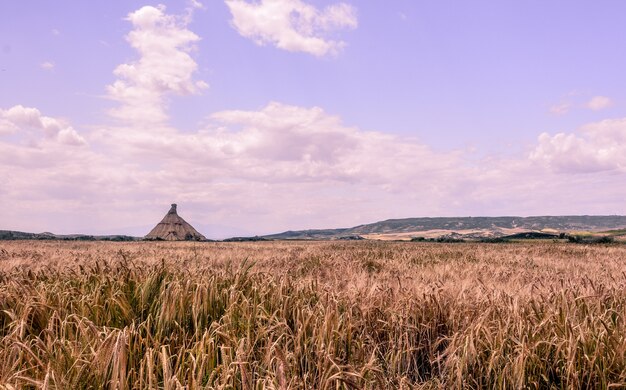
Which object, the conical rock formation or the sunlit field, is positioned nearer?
the sunlit field

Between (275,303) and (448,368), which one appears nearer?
(448,368)

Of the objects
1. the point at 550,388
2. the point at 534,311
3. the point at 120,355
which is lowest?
the point at 550,388

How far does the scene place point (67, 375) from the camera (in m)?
2.94

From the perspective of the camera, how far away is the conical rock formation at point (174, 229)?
102 meters

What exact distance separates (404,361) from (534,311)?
5.72ft

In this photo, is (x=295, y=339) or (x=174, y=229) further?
(x=174, y=229)

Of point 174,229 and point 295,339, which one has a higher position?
point 174,229

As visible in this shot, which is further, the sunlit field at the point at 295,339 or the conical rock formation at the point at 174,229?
the conical rock formation at the point at 174,229

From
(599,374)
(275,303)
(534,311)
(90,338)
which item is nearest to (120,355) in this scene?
(90,338)

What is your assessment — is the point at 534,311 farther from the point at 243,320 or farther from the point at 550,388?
the point at 243,320

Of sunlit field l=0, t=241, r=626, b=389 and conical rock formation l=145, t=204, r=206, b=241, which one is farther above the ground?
conical rock formation l=145, t=204, r=206, b=241

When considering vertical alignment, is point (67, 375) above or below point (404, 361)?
above

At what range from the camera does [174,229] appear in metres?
106

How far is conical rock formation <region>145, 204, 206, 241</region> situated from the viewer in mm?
102438
